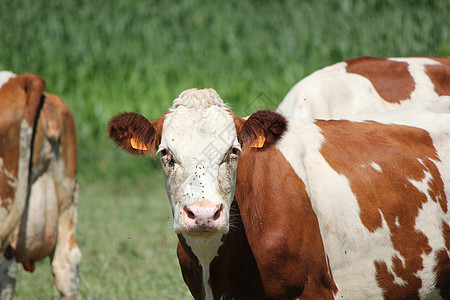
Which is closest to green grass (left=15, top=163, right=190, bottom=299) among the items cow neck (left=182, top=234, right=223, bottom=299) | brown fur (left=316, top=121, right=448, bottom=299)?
cow neck (left=182, top=234, right=223, bottom=299)

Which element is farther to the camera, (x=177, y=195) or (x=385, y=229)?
(x=385, y=229)

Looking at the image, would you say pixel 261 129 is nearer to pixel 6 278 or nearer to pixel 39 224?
pixel 39 224

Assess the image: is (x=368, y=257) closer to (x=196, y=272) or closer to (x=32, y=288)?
(x=196, y=272)

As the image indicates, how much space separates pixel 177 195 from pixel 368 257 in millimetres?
1288

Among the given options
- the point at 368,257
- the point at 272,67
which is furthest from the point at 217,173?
the point at 272,67

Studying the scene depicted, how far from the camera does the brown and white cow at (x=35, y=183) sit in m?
5.02

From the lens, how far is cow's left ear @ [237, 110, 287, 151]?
346 centimetres

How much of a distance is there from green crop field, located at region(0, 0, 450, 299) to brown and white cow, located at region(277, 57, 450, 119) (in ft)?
21.2

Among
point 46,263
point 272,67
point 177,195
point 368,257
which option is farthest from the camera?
point 272,67

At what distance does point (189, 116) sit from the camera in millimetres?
3443

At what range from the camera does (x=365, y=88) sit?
5.54 m

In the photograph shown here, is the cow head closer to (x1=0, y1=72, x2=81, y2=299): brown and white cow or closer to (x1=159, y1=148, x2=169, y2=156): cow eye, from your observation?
(x1=159, y1=148, x2=169, y2=156): cow eye

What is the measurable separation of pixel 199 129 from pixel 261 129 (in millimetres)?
359

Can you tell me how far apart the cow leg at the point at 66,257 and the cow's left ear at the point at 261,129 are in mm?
2612
